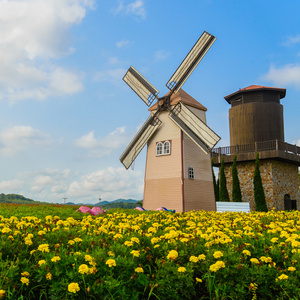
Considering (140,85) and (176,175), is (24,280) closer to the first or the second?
(176,175)

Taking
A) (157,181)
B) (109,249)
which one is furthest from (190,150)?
(109,249)

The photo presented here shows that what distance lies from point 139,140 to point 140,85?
3563mm

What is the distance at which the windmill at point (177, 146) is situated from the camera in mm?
17266

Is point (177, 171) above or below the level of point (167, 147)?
below

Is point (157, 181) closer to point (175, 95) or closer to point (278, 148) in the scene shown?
point (175, 95)

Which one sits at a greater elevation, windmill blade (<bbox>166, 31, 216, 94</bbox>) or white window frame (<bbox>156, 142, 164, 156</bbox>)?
windmill blade (<bbox>166, 31, 216, 94</bbox>)

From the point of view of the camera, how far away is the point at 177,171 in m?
17.4

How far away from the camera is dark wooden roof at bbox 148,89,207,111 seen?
18278mm

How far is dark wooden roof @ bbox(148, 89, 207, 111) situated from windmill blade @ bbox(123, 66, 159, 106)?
0.72 meters

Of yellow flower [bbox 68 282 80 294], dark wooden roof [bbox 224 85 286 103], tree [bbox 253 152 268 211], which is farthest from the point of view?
dark wooden roof [bbox 224 85 286 103]

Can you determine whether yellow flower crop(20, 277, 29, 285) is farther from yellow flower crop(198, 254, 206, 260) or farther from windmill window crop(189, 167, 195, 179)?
windmill window crop(189, 167, 195, 179)

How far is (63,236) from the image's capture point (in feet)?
15.1

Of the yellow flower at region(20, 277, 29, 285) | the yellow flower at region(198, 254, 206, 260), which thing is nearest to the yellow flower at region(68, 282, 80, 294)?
the yellow flower at region(20, 277, 29, 285)

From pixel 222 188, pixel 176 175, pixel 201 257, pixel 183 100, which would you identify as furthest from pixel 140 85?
pixel 201 257
